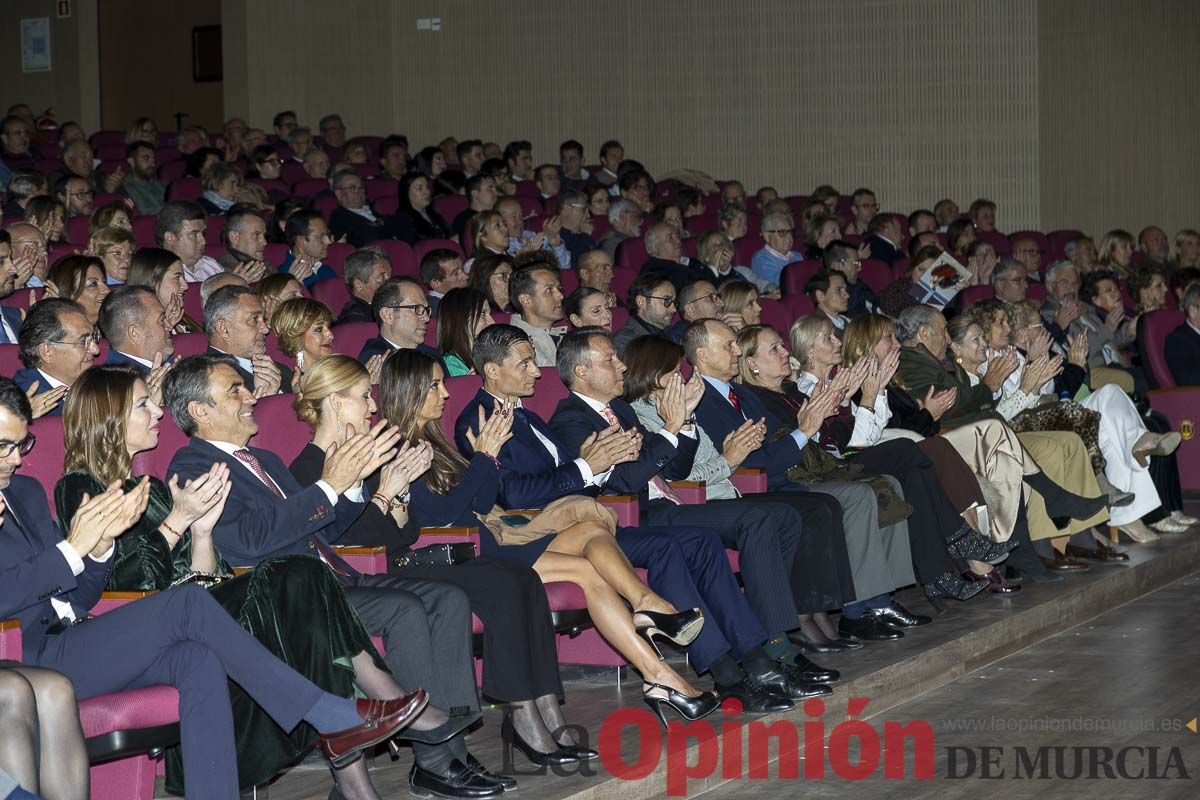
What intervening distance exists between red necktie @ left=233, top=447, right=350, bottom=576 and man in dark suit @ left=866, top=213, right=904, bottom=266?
496 cm

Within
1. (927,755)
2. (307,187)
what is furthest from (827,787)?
(307,187)

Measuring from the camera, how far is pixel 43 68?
37.8 ft

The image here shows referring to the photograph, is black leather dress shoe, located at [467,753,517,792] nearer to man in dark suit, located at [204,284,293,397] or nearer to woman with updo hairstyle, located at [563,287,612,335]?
man in dark suit, located at [204,284,293,397]

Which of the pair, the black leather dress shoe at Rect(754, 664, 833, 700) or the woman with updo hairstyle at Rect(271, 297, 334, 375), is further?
the woman with updo hairstyle at Rect(271, 297, 334, 375)

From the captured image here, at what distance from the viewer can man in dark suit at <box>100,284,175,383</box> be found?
3.54 meters

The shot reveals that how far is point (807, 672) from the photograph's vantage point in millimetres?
3506

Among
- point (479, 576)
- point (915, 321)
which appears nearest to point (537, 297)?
point (915, 321)

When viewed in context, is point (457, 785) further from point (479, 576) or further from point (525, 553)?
point (525, 553)

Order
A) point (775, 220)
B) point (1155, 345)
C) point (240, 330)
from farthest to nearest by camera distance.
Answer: point (775, 220) < point (1155, 345) < point (240, 330)

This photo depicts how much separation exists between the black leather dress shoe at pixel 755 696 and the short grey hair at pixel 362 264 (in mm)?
2052

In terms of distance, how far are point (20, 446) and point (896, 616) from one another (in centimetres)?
236

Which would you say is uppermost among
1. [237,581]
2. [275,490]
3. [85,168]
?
[85,168]

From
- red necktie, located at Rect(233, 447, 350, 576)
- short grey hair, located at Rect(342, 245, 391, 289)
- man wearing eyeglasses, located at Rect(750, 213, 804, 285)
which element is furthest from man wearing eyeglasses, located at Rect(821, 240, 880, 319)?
red necktie, located at Rect(233, 447, 350, 576)

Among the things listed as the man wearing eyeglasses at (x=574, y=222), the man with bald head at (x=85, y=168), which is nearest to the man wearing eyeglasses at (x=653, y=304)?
the man wearing eyeglasses at (x=574, y=222)
